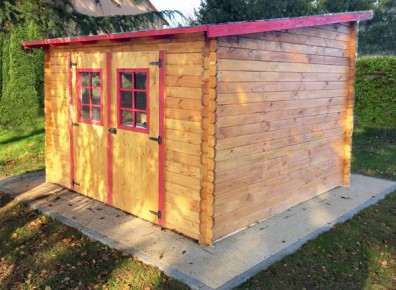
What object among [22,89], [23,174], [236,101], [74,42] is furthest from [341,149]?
[22,89]

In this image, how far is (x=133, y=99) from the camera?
5965 mm

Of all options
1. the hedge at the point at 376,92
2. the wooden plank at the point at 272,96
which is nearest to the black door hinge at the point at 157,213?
the wooden plank at the point at 272,96

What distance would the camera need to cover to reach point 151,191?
5887 millimetres

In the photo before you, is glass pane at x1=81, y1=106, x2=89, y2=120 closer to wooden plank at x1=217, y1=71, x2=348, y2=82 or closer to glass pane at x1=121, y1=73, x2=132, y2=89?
glass pane at x1=121, y1=73, x2=132, y2=89

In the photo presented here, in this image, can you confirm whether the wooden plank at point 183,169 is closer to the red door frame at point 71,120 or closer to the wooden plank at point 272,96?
the wooden plank at point 272,96

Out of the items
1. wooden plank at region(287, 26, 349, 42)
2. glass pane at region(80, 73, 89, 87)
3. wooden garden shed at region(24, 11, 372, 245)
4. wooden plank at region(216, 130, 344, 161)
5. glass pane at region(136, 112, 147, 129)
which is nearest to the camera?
wooden garden shed at region(24, 11, 372, 245)

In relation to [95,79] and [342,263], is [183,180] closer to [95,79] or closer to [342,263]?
[342,263]

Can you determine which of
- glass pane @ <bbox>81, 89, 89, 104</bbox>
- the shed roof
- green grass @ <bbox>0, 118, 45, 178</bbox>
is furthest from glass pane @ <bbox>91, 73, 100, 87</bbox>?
green grass @ <bbox>0, 118, 45, 178</bbox>

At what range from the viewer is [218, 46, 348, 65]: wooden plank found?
16.7 feet

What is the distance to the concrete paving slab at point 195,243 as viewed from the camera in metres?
4.65

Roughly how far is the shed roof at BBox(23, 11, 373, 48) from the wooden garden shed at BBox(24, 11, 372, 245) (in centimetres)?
2

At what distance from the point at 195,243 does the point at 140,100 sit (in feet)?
6.97

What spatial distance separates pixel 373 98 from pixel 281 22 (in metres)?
8.53

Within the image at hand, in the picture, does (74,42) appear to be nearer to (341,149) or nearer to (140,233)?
(140,233)
